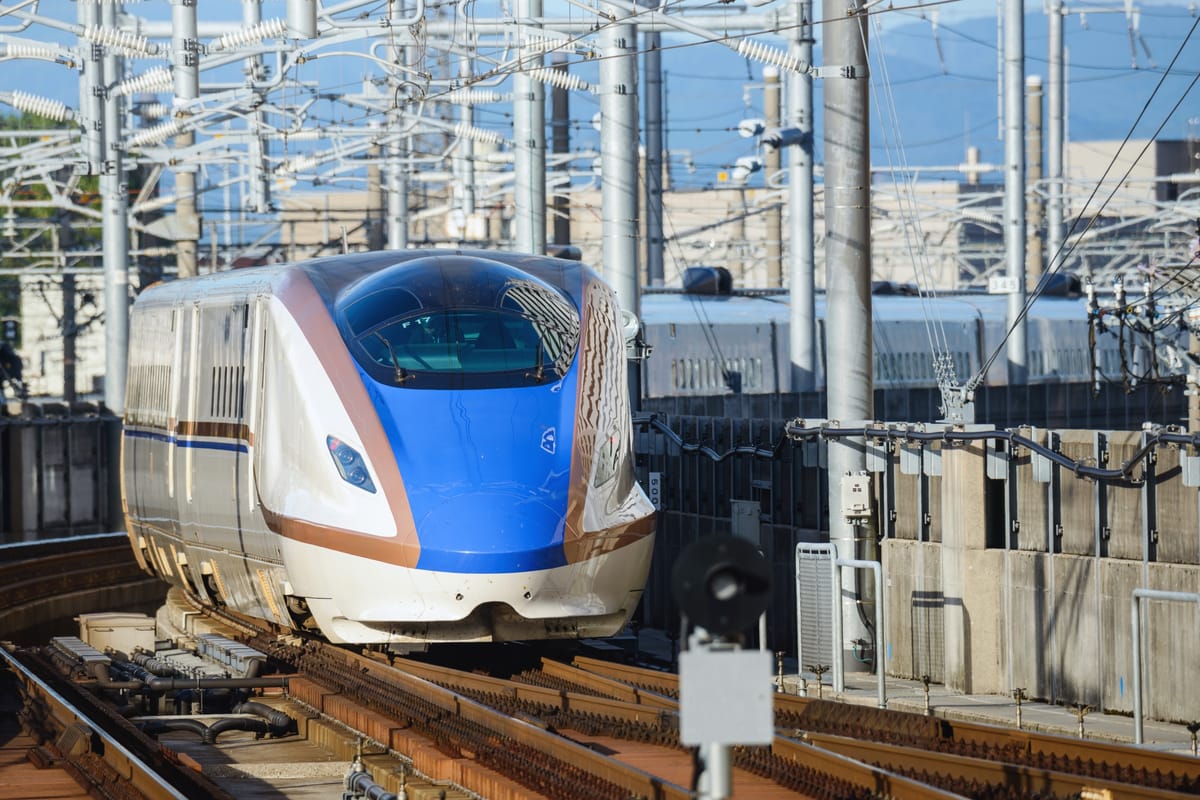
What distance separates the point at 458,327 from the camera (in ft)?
45.1

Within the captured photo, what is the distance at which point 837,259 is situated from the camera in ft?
50.0

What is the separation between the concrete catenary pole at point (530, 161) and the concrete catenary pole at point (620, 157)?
323 cm

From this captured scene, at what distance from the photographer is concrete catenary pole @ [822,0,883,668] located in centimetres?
1514

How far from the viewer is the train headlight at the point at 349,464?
512 inches

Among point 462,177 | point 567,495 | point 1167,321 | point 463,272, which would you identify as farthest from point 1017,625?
point 462,177

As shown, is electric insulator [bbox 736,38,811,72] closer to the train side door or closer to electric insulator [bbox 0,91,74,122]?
the train side door

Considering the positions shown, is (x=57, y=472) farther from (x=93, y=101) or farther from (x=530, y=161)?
(x=530, y=161)

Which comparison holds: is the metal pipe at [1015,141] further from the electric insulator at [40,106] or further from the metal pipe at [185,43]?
the electric insulator at [40,106]

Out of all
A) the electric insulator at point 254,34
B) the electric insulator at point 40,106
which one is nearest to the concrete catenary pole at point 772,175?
the electric insulator at point 40,106

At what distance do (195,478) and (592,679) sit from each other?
4.52 meters

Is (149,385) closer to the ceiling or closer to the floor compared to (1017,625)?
closer to the ceiling

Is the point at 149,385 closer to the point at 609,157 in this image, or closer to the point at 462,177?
the point at 609,157

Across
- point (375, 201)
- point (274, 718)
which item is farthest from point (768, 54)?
point (375, 201)

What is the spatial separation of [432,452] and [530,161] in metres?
10.4
